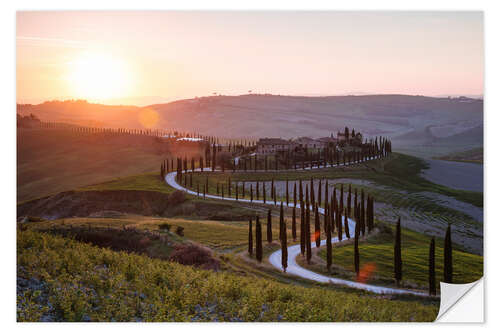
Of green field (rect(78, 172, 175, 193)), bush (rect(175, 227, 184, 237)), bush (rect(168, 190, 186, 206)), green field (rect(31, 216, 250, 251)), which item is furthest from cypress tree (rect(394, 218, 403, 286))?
green field (rect(78, 172, 175, 193))

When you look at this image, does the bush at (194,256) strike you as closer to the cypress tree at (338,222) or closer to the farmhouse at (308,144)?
the cypress tree at (338,222)

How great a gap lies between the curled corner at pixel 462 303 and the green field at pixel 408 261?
0.34m

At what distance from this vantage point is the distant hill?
54562 mm

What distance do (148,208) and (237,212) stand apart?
6.84 meters

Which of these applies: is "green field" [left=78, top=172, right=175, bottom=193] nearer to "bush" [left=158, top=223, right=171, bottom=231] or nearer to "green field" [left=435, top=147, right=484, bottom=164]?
"bush" [left=158, top=223, right=171, bottom=231]

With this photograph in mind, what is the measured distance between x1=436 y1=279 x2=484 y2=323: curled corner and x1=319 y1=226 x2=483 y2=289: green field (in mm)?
342

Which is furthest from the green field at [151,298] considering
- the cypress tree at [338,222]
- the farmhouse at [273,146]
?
the farmhouse at [273,146]

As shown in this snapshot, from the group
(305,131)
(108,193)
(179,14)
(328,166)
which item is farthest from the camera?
(305,131)

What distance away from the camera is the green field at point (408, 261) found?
16047mm

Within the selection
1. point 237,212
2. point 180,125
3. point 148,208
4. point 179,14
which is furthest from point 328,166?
point 180,125

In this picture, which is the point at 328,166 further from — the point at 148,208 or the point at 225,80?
the point at 225,80

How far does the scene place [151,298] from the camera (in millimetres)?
12969

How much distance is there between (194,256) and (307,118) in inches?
4274
